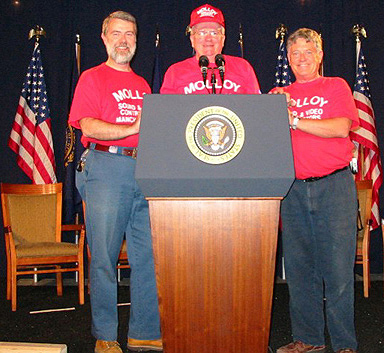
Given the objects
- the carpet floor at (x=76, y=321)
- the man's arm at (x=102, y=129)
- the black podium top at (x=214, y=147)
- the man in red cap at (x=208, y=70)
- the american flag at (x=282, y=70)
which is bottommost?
the carpet floor at (x=76, y=321)

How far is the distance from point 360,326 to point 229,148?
2179 millimetres

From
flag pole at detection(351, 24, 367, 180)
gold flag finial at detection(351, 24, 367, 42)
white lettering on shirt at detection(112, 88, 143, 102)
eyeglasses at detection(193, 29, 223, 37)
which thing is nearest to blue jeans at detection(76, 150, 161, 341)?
white lettering on shirt at detection(112, 88, 143, 102)

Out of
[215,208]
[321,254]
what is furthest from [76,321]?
[215,208]

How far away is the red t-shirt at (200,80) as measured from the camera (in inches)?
87.4

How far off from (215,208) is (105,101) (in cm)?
105

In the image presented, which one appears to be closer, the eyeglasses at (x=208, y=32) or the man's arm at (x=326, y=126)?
the man's arm at (x=326, y=126)

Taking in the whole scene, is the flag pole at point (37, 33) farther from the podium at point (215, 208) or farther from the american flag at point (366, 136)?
the podium at point (215, 208)

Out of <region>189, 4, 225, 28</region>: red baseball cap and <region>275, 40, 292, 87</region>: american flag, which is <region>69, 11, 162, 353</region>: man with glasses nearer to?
<region>189, 4, 225, 28</region>: red baseball cap

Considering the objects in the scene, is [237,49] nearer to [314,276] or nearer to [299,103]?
[299,103]

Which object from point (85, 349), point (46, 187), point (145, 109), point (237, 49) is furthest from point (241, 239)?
point (237, 49)

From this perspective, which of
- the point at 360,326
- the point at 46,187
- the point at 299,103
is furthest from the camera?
the point at 46,187

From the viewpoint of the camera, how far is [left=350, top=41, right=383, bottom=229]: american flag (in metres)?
4.98

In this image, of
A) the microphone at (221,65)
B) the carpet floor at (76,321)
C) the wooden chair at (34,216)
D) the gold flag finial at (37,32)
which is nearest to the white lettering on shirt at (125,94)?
the microphone at (221,65)

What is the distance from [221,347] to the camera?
1.77 m
